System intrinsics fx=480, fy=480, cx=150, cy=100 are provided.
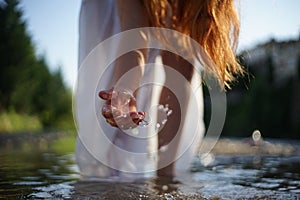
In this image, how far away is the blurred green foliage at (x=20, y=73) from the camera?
45.8 feet

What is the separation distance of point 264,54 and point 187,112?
10.1 meters

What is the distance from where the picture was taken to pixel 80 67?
92.4 inches

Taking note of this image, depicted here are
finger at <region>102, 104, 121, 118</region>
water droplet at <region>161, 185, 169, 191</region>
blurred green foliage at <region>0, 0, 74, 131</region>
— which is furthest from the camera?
blurred green foliage at <region>0, 0, 74, 131</region>

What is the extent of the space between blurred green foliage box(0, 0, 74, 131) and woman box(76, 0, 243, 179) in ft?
40.0

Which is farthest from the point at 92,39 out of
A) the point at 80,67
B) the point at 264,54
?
the point at 264,54

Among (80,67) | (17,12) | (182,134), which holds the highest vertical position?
(17,12)

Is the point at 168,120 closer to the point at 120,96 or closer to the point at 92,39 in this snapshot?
the point at 92,39

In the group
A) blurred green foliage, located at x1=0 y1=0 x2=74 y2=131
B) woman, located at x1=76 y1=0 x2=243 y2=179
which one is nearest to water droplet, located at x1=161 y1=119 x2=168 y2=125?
woman, located at x1=76 y1=0 x2=243 y2=179

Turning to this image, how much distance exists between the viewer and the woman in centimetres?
209

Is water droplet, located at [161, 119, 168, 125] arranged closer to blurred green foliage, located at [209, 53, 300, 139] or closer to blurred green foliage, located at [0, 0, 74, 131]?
blurred green foliage, located at [209, 53, 300, 139]

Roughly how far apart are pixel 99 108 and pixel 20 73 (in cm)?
1292

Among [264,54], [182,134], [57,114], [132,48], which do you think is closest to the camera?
[132,48]

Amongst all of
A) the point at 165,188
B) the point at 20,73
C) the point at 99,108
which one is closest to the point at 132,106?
the point at 165,188

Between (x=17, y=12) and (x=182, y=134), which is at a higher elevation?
(x=17, y=12)
